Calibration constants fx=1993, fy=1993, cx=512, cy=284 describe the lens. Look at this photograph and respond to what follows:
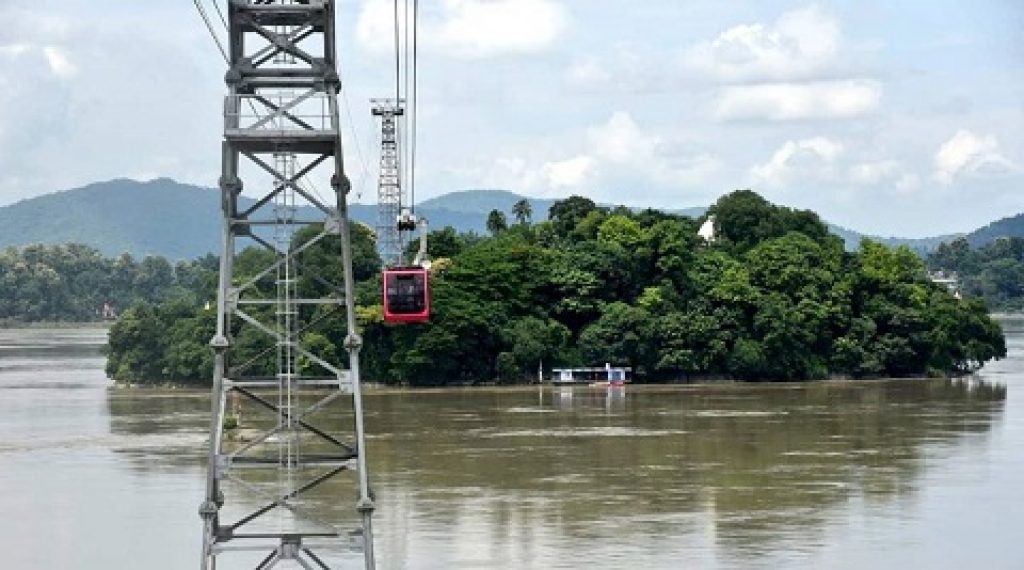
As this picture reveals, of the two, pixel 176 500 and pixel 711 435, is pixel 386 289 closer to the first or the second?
pixel 176 500

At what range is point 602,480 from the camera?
5419cm

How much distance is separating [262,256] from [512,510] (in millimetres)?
71928

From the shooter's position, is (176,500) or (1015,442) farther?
(1015,442)

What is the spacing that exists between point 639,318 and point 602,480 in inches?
1791

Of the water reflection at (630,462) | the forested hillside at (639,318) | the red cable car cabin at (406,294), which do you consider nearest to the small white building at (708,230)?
the forested hillside at (639,318)

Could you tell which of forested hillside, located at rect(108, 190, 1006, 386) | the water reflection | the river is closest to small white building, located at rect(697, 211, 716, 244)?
forested hillside, located at rect(108, 190, 1006, 386)

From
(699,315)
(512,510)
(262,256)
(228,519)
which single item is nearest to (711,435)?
(512,510)

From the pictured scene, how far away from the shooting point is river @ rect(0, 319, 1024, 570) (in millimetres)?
41531

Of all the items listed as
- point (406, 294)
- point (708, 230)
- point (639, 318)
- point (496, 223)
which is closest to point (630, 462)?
point (406, 294)

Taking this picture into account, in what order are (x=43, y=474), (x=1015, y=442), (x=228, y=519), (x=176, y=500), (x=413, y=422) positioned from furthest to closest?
(x=413, y=422), (x=1015, y=442), (x=43, y=474), (x=176, y=500), (x=228, y=519)

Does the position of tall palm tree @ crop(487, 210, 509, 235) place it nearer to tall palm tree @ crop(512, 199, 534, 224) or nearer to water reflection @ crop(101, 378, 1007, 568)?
tall palm tree @ crop(512, 199, 534, 224)

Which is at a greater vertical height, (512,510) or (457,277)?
(457,277)

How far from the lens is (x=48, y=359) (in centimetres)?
13900

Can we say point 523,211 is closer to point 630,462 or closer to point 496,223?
point 496,223
